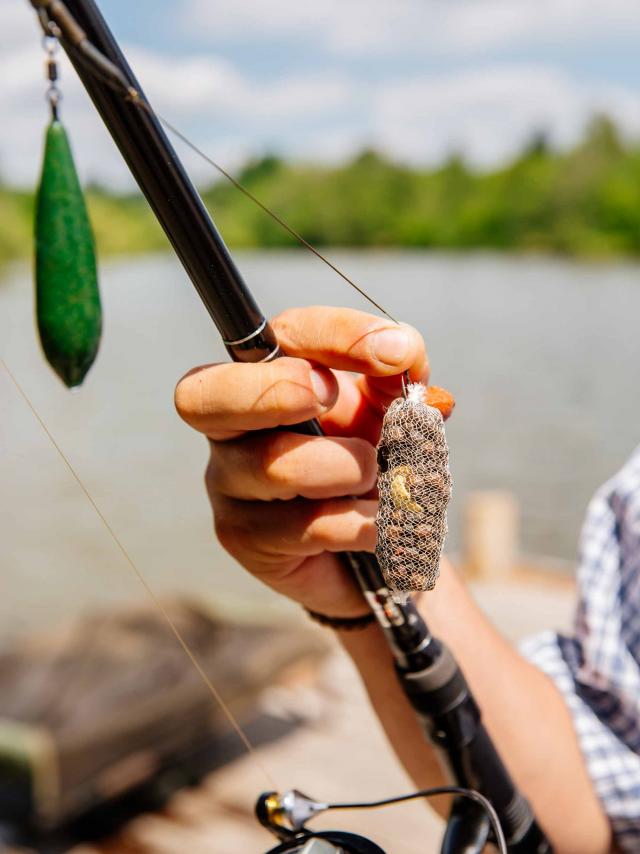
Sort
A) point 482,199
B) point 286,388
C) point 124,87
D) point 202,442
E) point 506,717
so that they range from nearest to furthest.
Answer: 1. point 124,87
2. point 286,388
3. point 506,717
4. point 202,442
5. point 482,199

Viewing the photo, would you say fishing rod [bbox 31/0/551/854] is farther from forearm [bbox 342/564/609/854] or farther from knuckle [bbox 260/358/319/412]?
forearm [bbox 342/564/609/854]

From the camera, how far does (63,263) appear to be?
42 centimetres

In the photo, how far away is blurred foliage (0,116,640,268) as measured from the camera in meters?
9.64

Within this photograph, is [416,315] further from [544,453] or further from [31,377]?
[31,377]

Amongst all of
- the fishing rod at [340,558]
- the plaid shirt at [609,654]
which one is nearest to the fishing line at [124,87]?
the fishing rod at [340,558]

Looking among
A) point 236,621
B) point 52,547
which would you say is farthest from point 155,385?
point 236,621

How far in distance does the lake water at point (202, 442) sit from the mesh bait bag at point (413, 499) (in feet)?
10.7

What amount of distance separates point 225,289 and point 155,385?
1110 centimetres

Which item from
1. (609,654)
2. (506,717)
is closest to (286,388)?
(506,717)


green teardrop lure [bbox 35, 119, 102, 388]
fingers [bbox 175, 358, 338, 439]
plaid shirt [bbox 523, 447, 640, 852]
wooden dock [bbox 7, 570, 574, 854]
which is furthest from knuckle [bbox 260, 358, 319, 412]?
wooden dock [bbox 7, 570, 574, 854]

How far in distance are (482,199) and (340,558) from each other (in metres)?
12.8

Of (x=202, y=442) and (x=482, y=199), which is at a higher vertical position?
(x=202, y=442)

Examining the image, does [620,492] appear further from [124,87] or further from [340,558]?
[124,87]

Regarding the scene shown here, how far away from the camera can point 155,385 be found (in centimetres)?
1139
